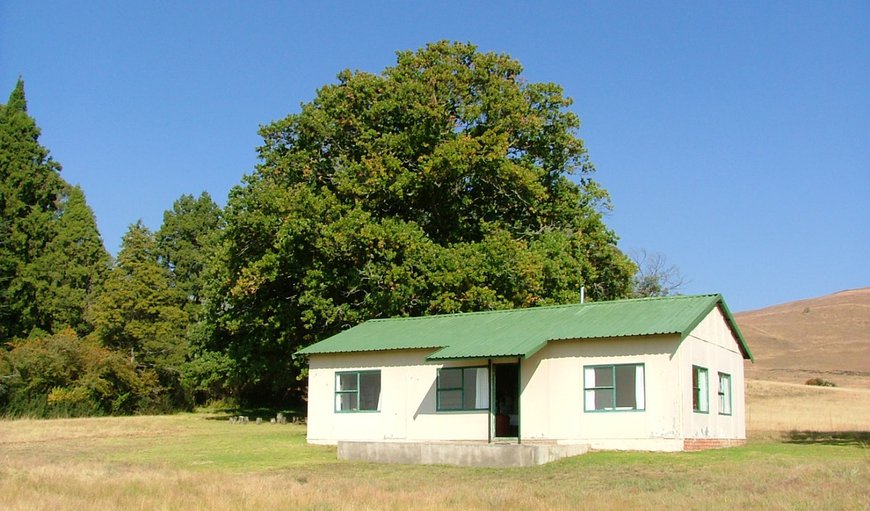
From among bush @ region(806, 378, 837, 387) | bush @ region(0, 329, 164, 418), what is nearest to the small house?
bush @ region(0, 329, 164, 418)

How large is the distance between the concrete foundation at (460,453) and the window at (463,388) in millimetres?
3554

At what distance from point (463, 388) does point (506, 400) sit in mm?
2089

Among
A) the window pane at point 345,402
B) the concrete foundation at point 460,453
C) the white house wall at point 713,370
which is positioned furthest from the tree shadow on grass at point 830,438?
the window pane at point 345,402

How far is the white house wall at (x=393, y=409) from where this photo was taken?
27219 millimetres

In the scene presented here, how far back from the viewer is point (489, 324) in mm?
29406

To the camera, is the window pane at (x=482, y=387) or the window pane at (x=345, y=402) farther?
the window pane at (x=345, y=402)

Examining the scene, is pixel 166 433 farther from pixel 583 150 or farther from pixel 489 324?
pixel 583 150

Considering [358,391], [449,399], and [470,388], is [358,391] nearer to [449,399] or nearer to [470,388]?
[449,399]

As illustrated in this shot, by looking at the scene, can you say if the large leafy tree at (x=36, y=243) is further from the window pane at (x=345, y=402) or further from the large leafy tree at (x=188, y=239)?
the window pane at (x=345, y=402)

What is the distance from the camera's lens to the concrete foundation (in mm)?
21703

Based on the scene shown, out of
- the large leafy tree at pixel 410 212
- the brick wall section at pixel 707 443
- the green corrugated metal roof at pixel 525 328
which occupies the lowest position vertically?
the brick wall section at pixel 707 443

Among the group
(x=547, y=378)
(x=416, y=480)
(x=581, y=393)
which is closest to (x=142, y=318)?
(x=547, y=378)

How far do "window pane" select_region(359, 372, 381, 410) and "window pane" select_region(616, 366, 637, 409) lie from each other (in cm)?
779

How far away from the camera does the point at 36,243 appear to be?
56188 millimetres
